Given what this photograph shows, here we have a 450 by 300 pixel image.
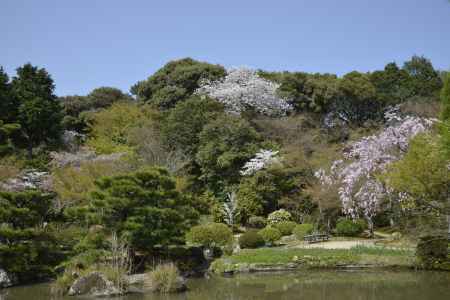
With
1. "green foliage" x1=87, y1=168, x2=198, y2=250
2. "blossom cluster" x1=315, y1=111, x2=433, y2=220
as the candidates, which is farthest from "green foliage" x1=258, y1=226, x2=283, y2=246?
"green foliage" x1=87, y1=168, x2=198, y2=250

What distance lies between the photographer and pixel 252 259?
52.4ft

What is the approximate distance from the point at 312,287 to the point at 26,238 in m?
8.46

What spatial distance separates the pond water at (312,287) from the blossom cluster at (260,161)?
10.3 m

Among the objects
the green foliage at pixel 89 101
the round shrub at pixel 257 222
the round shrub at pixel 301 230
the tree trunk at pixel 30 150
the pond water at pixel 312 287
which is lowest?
the pond water at pixel 312 287

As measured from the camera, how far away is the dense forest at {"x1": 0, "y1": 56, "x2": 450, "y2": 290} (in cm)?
1387

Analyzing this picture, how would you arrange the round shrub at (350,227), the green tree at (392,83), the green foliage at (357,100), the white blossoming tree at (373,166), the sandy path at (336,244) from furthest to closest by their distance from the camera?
the green tree at (392,83) < the green foliage at (357,100) < the round shrub at (350,227) < the white blossoming tree at (373,166) < the sandy path at (336,244)

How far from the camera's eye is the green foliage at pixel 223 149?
26062 millimetres

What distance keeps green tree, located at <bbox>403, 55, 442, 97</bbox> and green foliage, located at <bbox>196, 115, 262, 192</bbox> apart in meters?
13.5

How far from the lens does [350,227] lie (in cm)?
2064

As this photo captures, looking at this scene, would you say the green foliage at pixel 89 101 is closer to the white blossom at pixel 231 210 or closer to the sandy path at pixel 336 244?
the white blossom at pixel 231 210

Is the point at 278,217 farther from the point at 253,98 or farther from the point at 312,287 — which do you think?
the point at 312,287

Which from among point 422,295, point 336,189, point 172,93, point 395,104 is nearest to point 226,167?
point 336,189

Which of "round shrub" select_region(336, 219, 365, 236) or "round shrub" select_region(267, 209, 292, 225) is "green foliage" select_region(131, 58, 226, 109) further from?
"round shrub" select_region(336, 219, 365, 236)

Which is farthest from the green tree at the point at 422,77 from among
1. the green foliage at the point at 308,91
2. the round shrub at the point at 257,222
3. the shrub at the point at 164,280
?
the shrub at the point at 164,280
